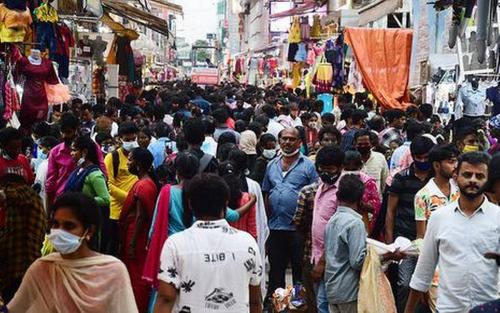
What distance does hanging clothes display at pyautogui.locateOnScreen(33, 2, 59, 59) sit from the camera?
11.8m

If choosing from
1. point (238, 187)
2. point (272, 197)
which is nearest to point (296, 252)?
point (272, 197)

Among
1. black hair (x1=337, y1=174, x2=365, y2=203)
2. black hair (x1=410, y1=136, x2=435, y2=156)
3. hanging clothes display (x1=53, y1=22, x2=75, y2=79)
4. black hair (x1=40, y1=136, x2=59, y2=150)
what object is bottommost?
black hair (x1=40, y1=136, x2=59, y2=150)

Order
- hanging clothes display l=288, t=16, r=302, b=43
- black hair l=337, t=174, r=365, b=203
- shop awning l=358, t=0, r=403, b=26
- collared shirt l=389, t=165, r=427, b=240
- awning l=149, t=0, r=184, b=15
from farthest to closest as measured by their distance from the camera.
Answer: hanging clothes display l=288, t=16, r=302, b=43 → awning l=149, t=0, r=184, b=15 → shop awning l=358, t=0, r=403, b=26 → collared shirt l=389, t=165, r=427, b=240 → black hair l=337, t=174, r=365, b=203

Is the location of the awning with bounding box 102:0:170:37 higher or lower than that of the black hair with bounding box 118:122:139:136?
higher

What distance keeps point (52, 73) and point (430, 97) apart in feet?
23.3

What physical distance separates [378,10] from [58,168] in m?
18.0

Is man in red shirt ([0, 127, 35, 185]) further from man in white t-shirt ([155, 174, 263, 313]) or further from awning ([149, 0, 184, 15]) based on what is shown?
awning ([149, 0, 184, 15])

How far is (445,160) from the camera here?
6.07 meters

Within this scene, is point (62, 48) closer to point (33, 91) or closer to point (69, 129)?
point (33, 91)

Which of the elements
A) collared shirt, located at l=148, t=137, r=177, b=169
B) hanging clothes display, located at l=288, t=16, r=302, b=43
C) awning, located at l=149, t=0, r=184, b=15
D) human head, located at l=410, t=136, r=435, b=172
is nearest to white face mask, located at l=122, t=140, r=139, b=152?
collared shirt, located at l=148, t=137, r=177, b=169

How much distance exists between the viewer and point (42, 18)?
11867 millimetres

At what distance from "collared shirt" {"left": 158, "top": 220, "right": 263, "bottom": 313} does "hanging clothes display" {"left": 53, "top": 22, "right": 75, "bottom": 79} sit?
965 centimetres

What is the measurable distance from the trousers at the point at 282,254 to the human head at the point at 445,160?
2189 mm

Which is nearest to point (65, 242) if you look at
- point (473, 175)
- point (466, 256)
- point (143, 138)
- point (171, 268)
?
point (171, 268)
